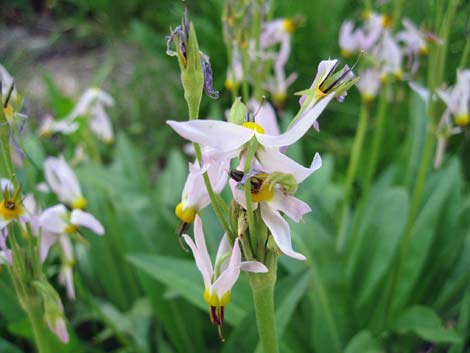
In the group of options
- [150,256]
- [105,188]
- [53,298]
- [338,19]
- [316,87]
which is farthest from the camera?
[338,19]

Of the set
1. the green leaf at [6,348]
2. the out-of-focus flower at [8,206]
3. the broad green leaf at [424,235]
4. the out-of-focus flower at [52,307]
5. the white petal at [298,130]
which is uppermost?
the white petal at [298,130]

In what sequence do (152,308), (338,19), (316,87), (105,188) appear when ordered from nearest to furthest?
(316,87) < (152,308) < (105,188) < (338,19)

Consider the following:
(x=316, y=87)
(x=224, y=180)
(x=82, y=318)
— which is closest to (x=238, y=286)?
(x=82, y=318)

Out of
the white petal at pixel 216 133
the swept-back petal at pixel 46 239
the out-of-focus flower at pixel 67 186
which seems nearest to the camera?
the white petal at pixel 216 133

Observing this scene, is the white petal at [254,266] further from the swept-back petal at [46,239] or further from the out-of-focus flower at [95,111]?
the out-of-focus flower at [95,111]

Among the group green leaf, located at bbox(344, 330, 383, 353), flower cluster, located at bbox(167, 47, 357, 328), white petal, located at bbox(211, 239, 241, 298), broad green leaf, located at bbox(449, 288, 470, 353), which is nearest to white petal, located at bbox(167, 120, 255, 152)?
flower cluster, located at bbox(167, 47, 357, 328)

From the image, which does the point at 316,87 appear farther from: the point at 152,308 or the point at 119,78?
the point at 119,78

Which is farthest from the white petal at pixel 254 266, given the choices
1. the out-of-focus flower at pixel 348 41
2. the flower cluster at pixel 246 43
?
the out-of-focus flower at pixel 348 41

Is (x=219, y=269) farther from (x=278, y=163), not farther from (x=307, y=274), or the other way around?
(x=307, y=274)

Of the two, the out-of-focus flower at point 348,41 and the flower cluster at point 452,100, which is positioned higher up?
the out-of-focus flower at point 348,41
